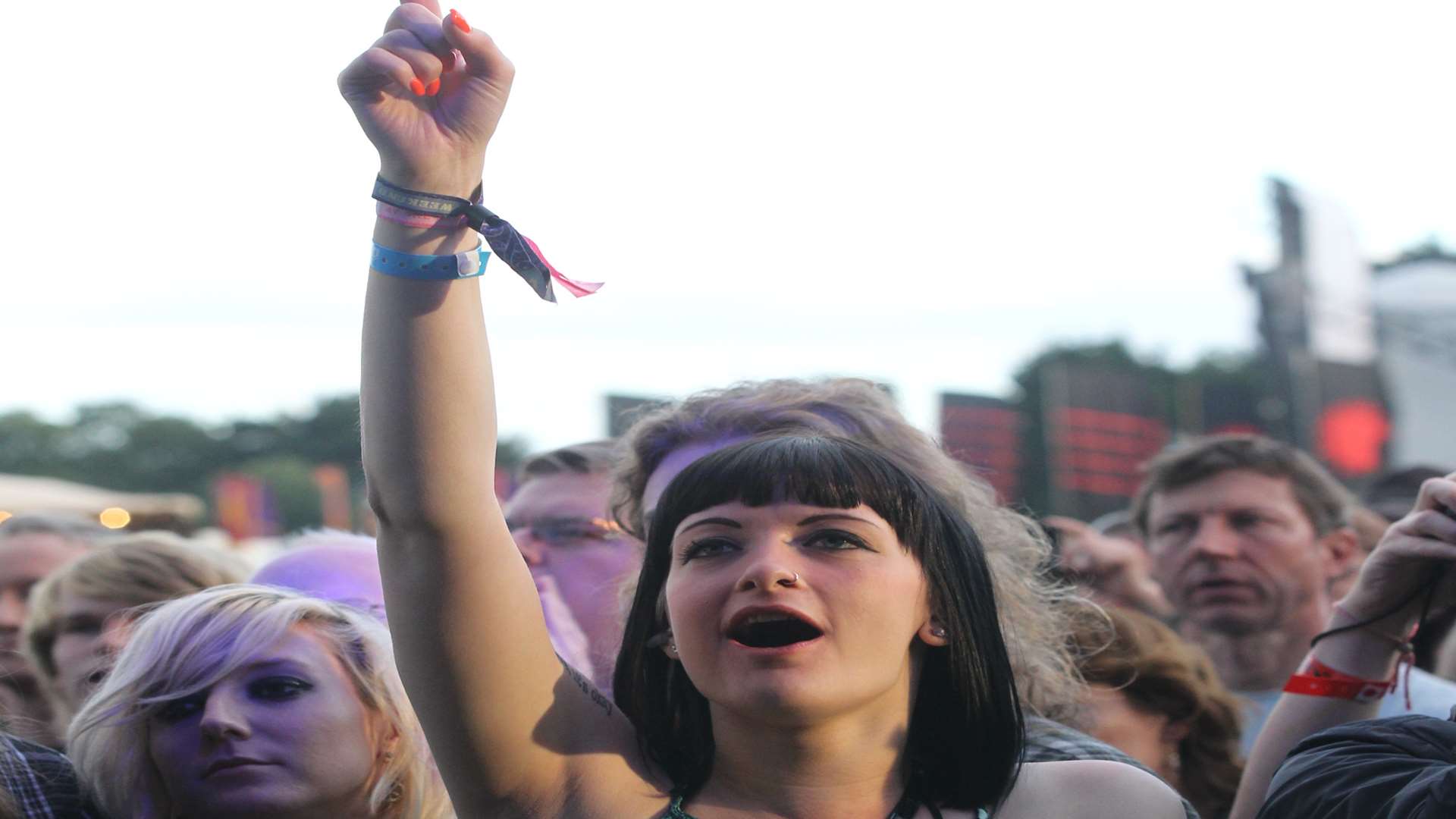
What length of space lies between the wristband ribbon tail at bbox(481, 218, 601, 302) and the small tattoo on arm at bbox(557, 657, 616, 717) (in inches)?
18.0

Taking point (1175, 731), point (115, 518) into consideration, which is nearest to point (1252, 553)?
point (1175, 731)

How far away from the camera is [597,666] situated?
9.39 feet

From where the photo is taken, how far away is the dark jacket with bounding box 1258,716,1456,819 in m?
1.67

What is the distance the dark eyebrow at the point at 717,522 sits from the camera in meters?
1.80

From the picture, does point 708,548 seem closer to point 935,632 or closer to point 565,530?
point 935,632

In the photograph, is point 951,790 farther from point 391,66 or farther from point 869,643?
point 391,66

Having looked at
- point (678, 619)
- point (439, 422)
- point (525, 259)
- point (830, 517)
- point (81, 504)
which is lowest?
point (81, 504)

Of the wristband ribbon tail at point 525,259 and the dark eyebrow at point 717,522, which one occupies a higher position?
the wristband ribbon tail at point 525,259

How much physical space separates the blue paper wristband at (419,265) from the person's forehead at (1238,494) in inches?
113

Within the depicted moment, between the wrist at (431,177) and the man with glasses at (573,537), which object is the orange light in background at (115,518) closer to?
the man with glasses at (573,537)

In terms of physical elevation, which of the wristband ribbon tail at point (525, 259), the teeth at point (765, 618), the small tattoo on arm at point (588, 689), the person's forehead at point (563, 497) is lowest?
the person's forehead at point (563, 497)

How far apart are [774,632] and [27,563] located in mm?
2995

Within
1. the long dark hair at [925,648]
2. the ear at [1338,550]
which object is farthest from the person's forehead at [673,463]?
the ear at [1338,550]

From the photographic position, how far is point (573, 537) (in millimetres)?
3426
